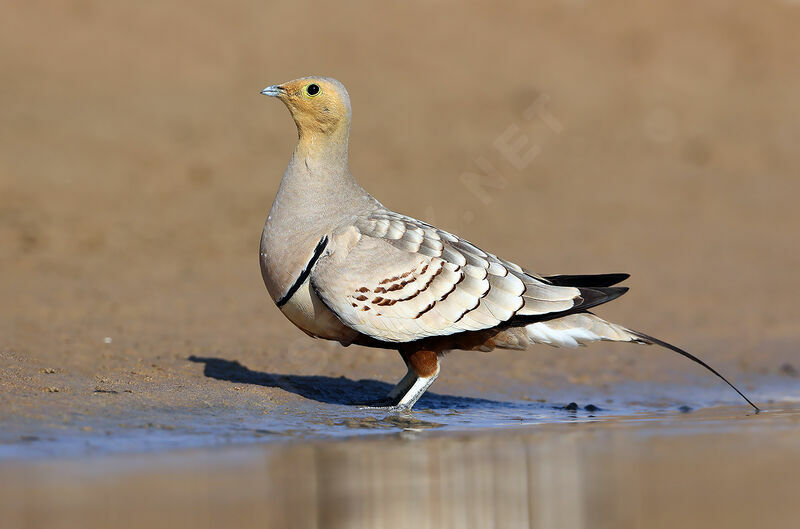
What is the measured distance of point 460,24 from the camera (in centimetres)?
2225

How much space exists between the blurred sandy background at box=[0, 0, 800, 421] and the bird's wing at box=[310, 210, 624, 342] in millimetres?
1143

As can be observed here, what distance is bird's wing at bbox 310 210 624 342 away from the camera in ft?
24.9

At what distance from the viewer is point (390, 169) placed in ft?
57.6

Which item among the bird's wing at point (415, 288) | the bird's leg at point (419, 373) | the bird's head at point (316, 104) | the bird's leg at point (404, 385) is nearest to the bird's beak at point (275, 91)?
the bird's head at point (316, 104)

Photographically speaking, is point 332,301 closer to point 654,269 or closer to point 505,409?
point 505,409

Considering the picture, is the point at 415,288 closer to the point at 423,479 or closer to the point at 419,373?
the point at 419,373

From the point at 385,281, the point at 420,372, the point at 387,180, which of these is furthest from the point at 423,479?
the point at 387,180

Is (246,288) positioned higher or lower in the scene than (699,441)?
higher

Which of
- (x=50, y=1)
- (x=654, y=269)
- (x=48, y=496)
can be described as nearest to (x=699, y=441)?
(x=48, y=496)

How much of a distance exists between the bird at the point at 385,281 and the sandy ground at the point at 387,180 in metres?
0.85

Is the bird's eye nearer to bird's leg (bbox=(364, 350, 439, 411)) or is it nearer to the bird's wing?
the bird's wing

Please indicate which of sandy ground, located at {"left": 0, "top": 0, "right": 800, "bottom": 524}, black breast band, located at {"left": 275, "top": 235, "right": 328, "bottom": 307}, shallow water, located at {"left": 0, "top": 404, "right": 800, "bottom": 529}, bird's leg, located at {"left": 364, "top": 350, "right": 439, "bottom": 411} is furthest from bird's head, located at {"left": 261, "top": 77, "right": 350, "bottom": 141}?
shallow water, located at {"left": 0, "top": 404, "right": 800, "bottom": 529}

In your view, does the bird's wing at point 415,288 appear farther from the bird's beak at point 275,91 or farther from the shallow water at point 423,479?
the bird's beak at point 275,91

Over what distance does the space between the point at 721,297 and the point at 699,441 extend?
716cm
